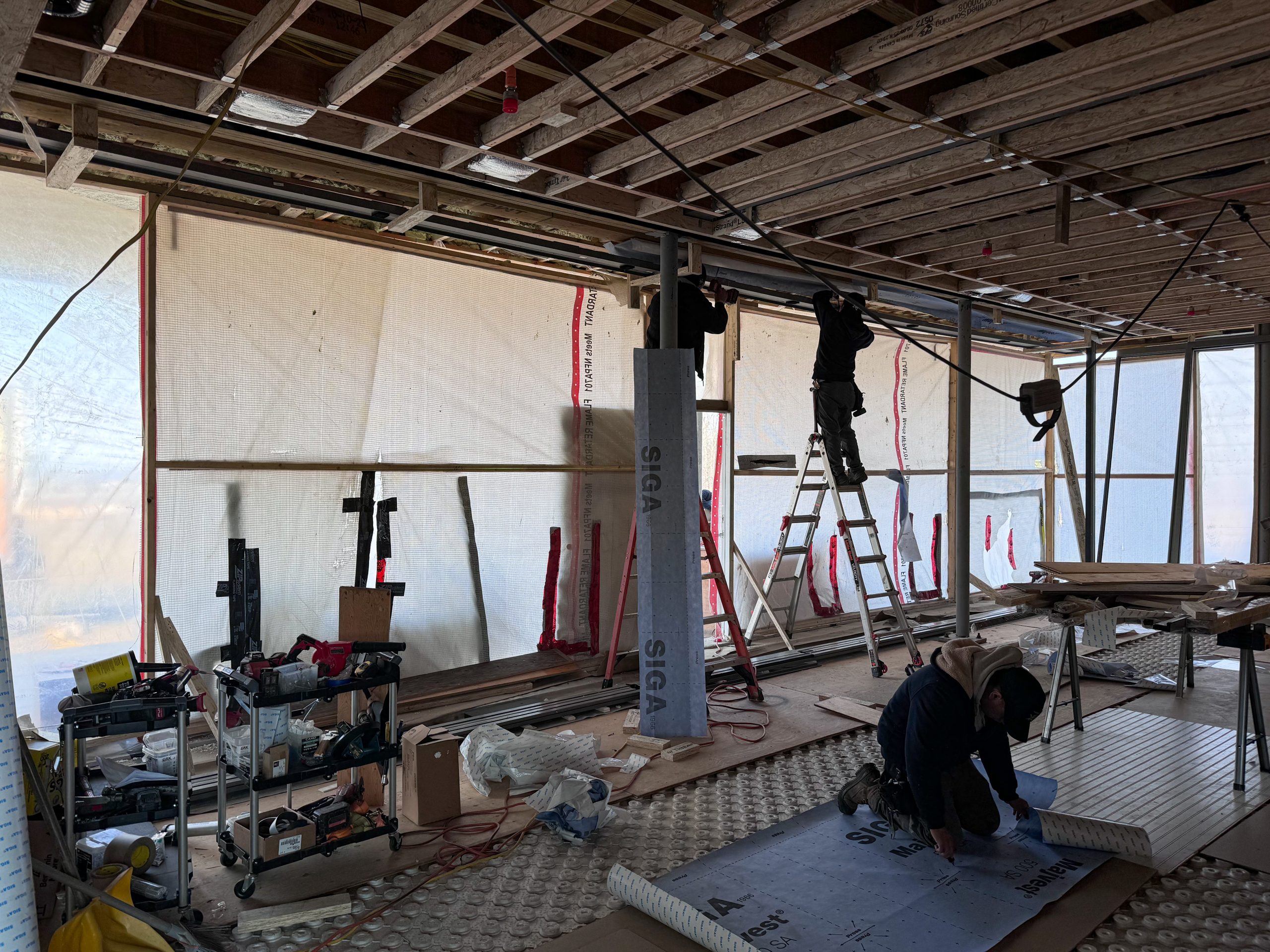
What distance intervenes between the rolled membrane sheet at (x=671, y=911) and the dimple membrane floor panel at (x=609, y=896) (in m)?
0.08

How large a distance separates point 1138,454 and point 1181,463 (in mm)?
910

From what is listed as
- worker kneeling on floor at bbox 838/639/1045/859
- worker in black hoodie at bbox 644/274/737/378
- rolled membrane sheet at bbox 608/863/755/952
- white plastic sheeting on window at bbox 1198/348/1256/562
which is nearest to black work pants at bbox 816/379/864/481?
worker in black hoodie at bbox 644/274/737/378

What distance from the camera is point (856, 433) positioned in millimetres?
7844

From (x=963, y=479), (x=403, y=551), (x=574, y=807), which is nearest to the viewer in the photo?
(x=574, y=807)

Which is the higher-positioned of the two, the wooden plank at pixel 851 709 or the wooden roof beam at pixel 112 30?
the wooden roof beam at pixel 112 30

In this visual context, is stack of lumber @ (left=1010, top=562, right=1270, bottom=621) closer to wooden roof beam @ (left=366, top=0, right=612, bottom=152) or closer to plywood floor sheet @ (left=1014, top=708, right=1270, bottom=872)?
plywood floor sheet @ (left=1014, top=708, right=1270, bottom=872)

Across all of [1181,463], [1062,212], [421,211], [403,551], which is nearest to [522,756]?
[403,551]

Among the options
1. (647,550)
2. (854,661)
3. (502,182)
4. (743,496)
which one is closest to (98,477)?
(502,182)

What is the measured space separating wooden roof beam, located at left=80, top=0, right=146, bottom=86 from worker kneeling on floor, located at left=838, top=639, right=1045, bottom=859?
3.39 m

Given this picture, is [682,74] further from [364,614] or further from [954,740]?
[954,740]

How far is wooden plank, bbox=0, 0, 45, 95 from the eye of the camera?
1799 millimetres

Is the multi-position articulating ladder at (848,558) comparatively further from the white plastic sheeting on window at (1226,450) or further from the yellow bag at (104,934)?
the white plastic sheeting on window at (1226,450)

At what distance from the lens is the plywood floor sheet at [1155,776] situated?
3473 millimetres

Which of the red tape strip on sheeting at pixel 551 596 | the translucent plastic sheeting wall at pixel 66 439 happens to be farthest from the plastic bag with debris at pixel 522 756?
the translucent plastic sheeting wall at pixel 66 439
